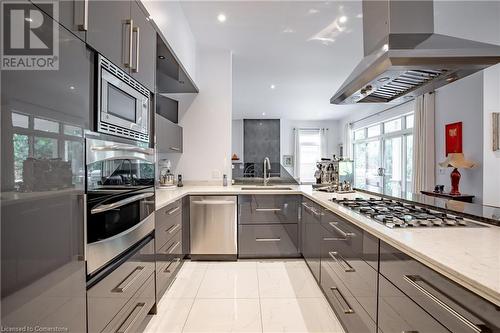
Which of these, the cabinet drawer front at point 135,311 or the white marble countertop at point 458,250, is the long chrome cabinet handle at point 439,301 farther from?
the cabinet drawer front at point 135,311

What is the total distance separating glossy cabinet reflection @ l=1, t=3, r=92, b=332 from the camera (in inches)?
27.2

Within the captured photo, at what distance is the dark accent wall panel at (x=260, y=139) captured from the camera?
Answer: 29.2 feet

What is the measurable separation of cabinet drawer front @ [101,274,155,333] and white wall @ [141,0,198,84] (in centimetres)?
191

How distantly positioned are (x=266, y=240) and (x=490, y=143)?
11.3 feet

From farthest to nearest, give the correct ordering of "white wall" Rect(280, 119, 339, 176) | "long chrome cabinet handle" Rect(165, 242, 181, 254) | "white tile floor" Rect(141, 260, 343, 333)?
"white wall" Rect(280, 119, 339, 176)
"long chrome cabinet handle" Rect(165, 242, 181, 254)
"white tile floor" Rect(141, 260, 343, 333)

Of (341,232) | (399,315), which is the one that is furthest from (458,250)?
(341,232)

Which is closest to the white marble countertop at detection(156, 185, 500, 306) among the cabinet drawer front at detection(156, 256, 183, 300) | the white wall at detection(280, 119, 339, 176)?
the cabinet drawer front at detection(156, 256, 183, 300)

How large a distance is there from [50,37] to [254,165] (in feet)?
25.1

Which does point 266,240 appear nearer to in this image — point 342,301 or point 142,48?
point 342,301

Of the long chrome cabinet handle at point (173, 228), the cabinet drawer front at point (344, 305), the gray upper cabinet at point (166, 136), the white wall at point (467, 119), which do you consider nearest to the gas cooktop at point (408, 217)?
the cabinet drawer front at point (344, 305)

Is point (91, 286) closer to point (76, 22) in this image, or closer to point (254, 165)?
point (76, 22)

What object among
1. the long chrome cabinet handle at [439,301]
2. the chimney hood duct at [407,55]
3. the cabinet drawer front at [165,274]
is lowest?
the cabinet drawer front at [165,274]

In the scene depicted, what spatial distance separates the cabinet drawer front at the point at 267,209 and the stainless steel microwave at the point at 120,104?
1.55 metres

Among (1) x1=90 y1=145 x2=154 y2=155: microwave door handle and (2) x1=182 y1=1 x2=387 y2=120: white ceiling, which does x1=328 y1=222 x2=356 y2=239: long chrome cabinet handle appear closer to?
(1) x1=90 y1=145 x2=154 y2=155: microwave door handle
